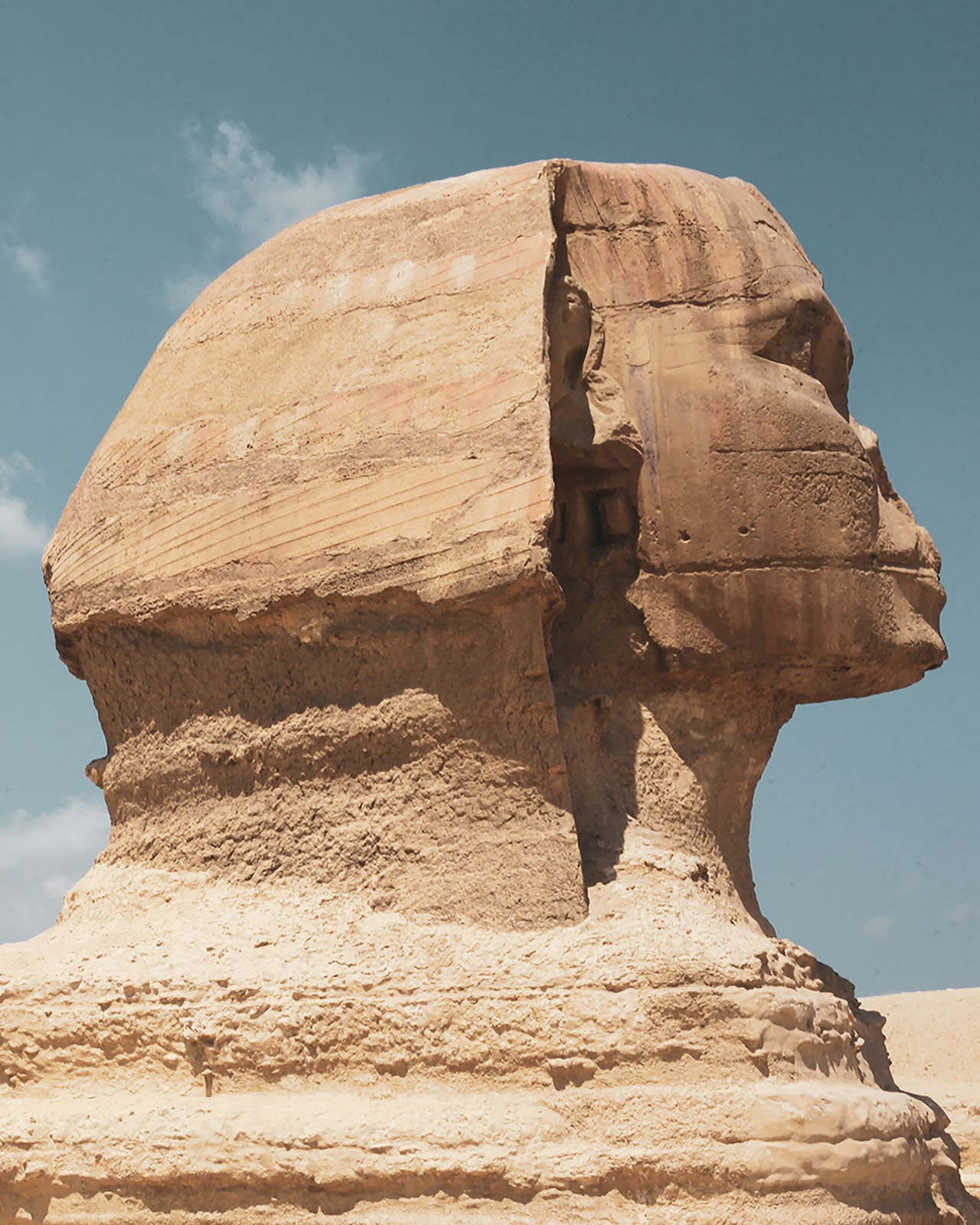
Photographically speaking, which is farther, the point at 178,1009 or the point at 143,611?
the point at 143,611

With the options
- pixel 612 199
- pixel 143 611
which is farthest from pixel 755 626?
pixel 143 611

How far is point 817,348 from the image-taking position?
599 cm

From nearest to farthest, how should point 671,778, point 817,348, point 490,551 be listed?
point 490,551, point 671,778, point 817,348

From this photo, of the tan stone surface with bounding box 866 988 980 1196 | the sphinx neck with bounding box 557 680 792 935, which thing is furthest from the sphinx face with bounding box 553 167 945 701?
the tan stone surface with bounding box 866 988 980 1196

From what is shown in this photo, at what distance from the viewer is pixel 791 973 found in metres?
4.99

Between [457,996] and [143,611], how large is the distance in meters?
1.85

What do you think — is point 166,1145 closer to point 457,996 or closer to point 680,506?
point 457,996

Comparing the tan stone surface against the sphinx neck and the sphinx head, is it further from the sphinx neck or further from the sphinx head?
the sphinx head

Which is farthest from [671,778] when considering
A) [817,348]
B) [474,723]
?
[817,348]

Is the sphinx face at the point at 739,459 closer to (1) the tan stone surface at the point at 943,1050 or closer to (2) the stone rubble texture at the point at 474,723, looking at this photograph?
(2) the stone rubble texture at the point at 474,723

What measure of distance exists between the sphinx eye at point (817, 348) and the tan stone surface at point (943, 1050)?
19.1 ft

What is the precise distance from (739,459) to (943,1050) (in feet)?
31.3

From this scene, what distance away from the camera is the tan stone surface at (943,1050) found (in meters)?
10.5

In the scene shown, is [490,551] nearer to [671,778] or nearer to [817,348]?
[671,778]
